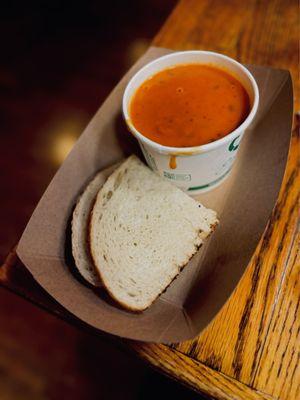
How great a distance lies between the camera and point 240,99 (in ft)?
3.65

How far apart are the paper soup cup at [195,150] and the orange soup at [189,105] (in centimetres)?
2

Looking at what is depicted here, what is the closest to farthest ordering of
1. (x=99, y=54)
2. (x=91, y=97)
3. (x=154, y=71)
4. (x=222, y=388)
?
(x=222, y=388) < (x=154, y=71) < (x=91, y=97) < (x=99, y=54)

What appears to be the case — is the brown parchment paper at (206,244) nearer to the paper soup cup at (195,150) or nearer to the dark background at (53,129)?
the paper soup cup at (195,150)

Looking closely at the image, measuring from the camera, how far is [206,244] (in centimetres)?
113

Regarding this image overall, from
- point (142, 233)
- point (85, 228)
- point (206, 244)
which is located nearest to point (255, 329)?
point (206, 244)

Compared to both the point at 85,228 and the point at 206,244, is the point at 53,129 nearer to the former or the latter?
the point at 85,228

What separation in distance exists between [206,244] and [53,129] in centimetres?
178

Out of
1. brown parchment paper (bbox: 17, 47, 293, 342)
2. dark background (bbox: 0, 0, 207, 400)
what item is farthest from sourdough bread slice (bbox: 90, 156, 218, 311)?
dark background (bbox: 0, 0, 207, 400)

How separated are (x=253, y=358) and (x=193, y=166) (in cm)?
51

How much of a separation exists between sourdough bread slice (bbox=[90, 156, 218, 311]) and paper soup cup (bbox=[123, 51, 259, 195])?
2.5 inches

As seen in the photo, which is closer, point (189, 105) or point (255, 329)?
point (255, 329)

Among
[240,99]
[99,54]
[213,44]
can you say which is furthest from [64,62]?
[240,99]

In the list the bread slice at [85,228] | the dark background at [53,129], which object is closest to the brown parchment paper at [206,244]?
the bread slice at [85,228]

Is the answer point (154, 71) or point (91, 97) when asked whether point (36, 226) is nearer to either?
point (154, 71)
